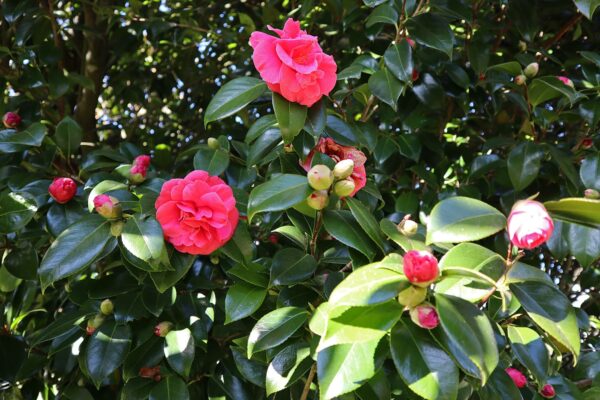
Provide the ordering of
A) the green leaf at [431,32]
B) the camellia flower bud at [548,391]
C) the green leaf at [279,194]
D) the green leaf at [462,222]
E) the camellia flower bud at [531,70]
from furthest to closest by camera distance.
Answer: the camellia flower bud at [531,70]
the green leaf at [431,32]
the camellia flower bud at [548,391]
the green leaf at [279,194]
the green leaf at [462,222]

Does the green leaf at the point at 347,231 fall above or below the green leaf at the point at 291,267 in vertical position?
above

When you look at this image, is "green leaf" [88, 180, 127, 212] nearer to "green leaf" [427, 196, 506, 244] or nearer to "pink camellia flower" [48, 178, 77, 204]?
"pink camellia flower" [48, 178, 77, 204]

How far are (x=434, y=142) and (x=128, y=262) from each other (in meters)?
0.91

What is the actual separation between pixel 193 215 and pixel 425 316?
1.35 feet

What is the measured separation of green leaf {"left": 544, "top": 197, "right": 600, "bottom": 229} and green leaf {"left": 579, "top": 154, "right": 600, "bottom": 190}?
0.61 meters

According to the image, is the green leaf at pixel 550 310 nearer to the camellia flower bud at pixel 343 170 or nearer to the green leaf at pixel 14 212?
the camellia flower bud at pixel 343 170

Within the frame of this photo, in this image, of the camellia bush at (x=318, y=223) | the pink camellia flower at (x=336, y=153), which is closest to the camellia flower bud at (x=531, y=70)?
the camellia bush at (x=318, y=223)

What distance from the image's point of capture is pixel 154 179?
1201mm

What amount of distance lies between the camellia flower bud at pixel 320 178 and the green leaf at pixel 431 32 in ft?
1.74

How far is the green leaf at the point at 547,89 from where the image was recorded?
128 centimetres

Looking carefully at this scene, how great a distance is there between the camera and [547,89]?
135 centimetres

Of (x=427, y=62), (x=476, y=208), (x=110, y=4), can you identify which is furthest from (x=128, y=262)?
(x=110, y=4)

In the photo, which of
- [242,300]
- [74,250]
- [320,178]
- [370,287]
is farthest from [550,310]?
[74,250]

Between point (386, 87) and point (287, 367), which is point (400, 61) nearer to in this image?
point (386, 87)
